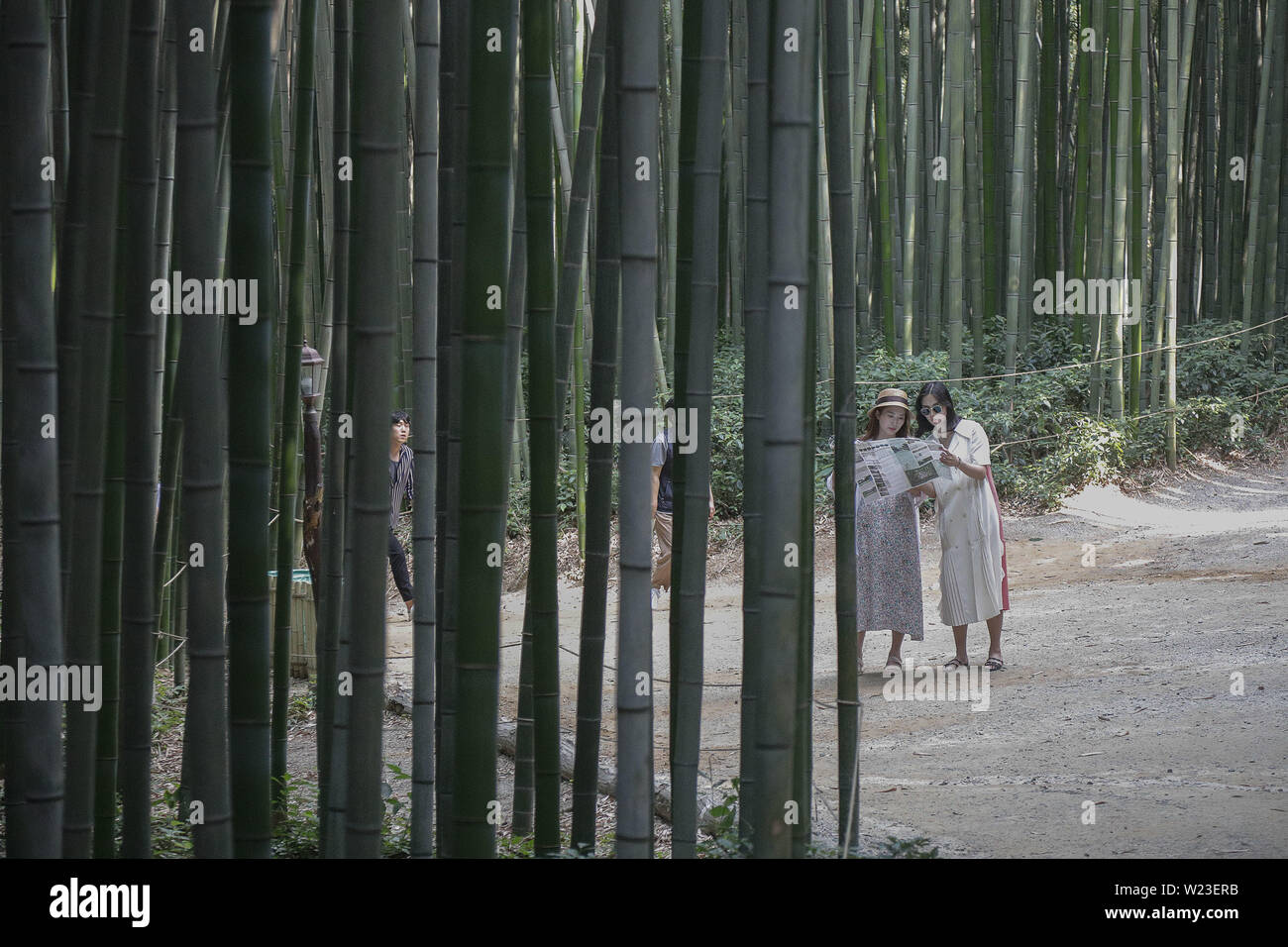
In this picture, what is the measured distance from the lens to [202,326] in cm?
145

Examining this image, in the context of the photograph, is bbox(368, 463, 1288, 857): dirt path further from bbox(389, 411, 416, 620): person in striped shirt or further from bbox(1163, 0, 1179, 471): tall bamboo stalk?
bbox(1163, 0, 1179, 471): tall bamboo stalk

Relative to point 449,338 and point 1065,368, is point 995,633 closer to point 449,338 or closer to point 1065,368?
point 449,338

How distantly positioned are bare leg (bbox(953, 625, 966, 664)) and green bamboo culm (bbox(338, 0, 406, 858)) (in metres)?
3.02

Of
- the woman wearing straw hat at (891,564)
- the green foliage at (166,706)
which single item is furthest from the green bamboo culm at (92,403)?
the woman wearing straw hat at (891,564)

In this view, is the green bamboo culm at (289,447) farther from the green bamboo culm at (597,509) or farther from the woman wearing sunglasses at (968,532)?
the woman wearing sunglasses at (968,532)

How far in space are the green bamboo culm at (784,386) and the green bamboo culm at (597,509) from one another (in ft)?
1.85

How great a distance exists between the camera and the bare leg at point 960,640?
428 centimetres

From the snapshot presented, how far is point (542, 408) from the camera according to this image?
204cm

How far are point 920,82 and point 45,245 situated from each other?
7033 mm

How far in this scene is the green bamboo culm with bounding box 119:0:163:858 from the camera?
1.70 metres

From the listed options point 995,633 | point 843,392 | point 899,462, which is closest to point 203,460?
point 843,392
